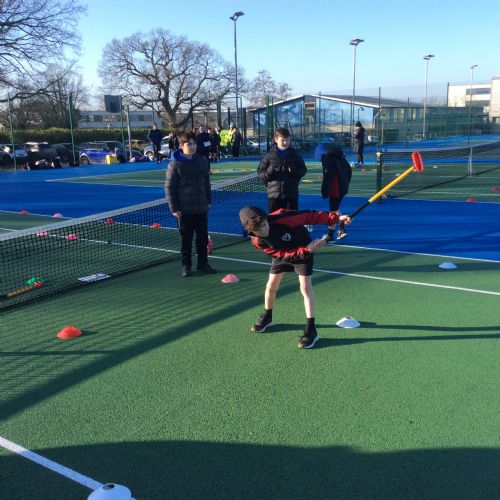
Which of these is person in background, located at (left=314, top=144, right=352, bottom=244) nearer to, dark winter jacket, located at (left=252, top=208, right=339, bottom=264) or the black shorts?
the black shorts

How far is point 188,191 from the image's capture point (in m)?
7.28

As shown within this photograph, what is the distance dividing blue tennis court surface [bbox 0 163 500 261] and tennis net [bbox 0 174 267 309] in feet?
4.12

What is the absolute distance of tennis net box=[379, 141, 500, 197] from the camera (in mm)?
17406

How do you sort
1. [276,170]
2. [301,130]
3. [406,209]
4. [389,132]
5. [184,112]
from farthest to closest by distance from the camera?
[184,112]
[389,132]
[301,130]
[406,209]
[276,170]

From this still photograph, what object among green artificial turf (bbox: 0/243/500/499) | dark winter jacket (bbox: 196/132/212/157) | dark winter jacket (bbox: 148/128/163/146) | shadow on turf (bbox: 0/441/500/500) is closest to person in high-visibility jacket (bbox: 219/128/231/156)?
dark winter jacket (bbox: 148/128/163/146)

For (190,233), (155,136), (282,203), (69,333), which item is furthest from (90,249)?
(155,136)

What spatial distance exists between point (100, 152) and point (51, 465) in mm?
32182

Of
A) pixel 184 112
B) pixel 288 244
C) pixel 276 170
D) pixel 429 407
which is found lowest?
pixel 429 407

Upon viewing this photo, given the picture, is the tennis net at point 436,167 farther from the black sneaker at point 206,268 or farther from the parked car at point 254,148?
the parked car at point 254,148

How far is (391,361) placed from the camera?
4.63m

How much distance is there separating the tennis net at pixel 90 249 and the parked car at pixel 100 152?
21.4m

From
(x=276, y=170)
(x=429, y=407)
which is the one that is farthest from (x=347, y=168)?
(x=429, y=407)

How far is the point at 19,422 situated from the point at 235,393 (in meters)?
1.65

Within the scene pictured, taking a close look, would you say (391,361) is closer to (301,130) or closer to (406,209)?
(406,209)
